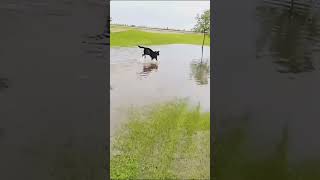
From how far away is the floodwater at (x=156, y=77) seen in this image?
2.01m

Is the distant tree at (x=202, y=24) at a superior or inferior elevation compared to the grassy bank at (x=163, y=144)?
superior

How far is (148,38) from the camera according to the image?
6.88 ft

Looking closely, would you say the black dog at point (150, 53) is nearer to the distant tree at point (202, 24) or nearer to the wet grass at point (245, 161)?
the distant tree at point (202, 24)

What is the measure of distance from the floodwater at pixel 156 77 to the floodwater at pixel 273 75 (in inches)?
30.8

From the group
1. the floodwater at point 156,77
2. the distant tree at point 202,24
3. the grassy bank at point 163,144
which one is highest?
the distant tree at point 202,24

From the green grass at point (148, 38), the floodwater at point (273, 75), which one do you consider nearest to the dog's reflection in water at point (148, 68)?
the green grass at point (148, 38)

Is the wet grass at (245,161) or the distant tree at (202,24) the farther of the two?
the distant tree at (202,24)
